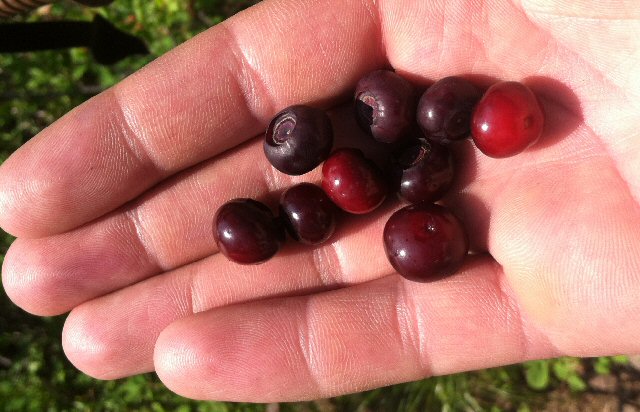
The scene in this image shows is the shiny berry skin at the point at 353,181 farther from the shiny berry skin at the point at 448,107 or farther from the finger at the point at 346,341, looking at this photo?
the finger at the point at 346,341

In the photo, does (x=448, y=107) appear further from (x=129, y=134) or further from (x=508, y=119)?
(x=129, y=134)

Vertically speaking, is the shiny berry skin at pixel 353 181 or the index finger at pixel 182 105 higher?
the index finger at pixel 182 105

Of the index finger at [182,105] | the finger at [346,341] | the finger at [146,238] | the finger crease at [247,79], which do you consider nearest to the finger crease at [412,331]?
the finger at [346,341]

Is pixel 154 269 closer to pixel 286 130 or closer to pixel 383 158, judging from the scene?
pixel 286 130

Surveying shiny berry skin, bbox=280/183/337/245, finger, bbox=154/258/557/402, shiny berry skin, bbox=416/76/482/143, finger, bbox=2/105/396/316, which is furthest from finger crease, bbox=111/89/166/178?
shiny berry skin, bbox=416/76/482/143

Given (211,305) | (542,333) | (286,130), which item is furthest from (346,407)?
(286,130)

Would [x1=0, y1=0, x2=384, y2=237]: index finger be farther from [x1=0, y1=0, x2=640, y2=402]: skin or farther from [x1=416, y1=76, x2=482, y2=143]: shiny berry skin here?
[x1=416, y1=76, x2=482, y2=143]: shiny berry skin
